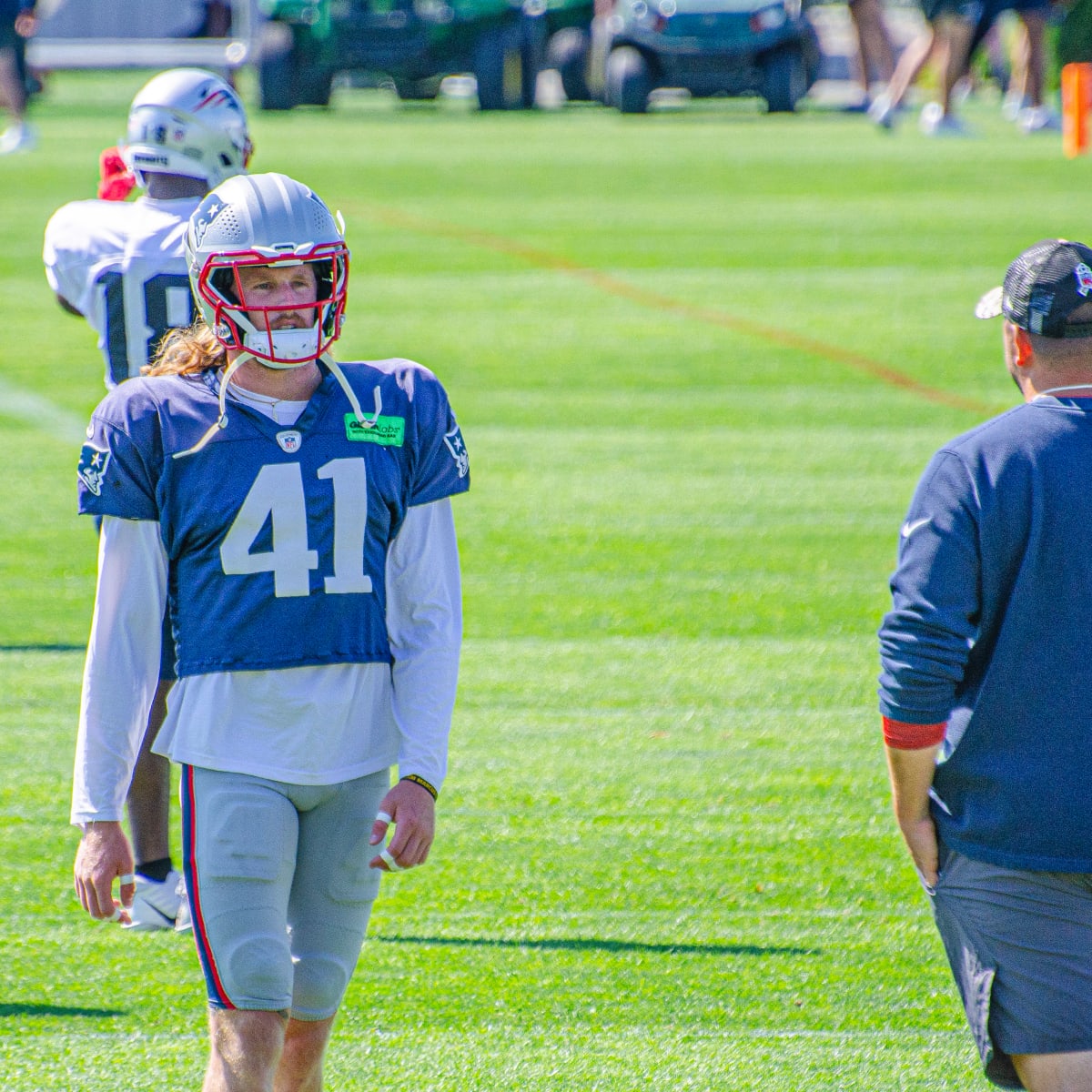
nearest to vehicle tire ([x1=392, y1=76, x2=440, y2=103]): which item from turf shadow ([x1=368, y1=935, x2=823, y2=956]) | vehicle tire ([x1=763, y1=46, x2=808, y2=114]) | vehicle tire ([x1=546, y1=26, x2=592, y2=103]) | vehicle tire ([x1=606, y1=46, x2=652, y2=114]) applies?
vehicle tire ([x1=546, y1=26, x2=592, y2=103])

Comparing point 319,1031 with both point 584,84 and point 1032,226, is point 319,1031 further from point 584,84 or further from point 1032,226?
Result: point 584,84

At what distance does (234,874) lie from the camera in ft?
10.4

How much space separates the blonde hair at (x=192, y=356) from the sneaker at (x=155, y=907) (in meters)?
1.92

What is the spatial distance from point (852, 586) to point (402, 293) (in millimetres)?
7041

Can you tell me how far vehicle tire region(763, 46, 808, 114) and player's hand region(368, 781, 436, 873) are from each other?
21235 millimetres

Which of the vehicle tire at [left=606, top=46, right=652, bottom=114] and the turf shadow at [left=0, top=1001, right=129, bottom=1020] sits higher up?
the turf shadow at [left=0, top=1001, right=129, bottom=1020]

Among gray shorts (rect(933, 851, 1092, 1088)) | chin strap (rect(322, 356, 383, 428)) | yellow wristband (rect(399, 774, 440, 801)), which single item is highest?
chin strap (rect(322, 356, 383, 428))

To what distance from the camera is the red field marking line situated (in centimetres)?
1189

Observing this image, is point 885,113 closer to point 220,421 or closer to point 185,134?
point 185,134

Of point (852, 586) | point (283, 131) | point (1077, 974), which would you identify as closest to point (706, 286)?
point (852, 586)

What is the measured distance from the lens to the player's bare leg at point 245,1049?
312cm

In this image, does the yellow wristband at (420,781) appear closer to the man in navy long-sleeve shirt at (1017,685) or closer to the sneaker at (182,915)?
the man in navy long-sleeve shirt at (1017,685)

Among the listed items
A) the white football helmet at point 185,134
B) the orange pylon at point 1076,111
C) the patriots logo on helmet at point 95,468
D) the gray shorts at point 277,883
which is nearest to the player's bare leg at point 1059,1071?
the gray shorts at point 277,883

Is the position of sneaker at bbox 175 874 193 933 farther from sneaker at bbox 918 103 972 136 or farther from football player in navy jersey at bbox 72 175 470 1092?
sneaker at bbox 918 103 972 136
